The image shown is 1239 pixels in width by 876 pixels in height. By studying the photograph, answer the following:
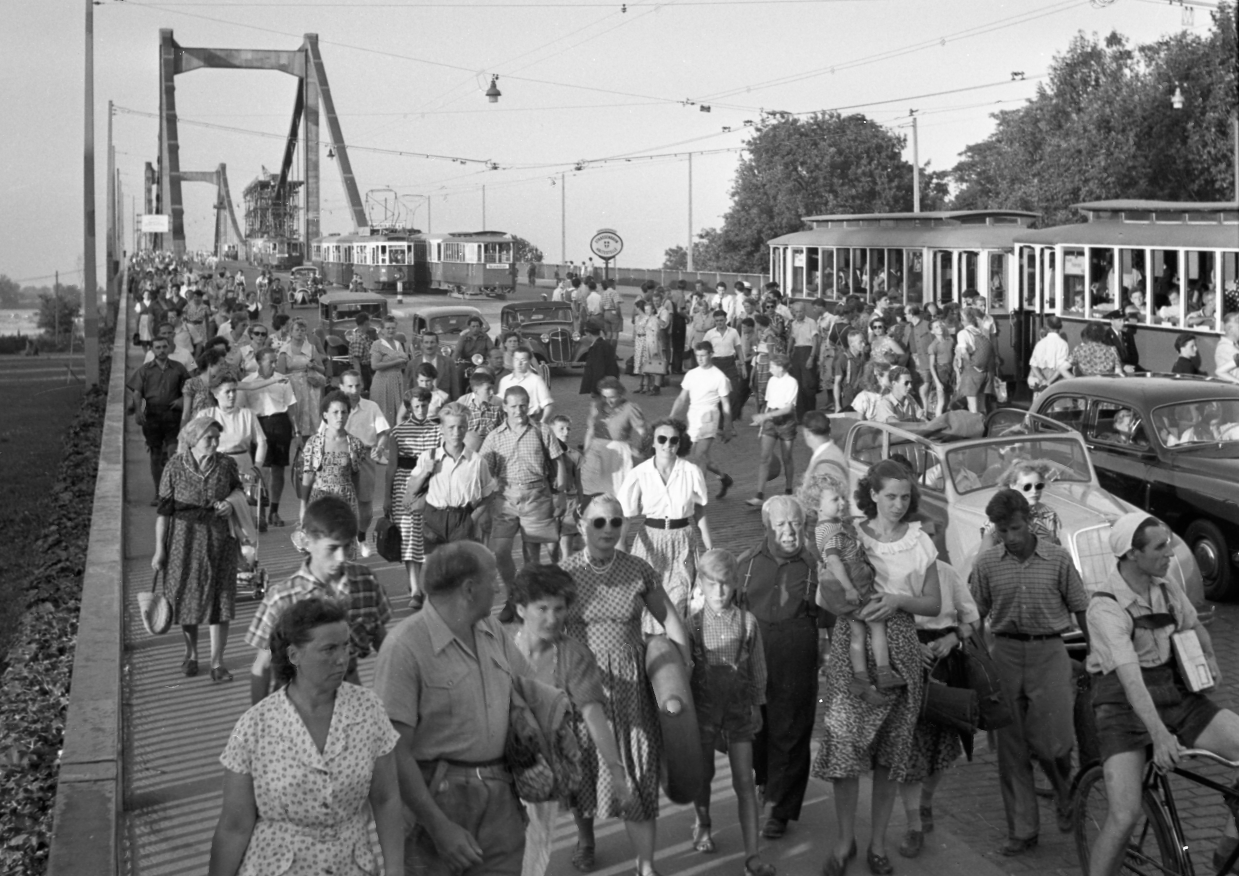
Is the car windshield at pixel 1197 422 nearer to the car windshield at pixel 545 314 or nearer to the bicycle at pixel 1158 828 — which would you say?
the bicycle at pixel 1158 828

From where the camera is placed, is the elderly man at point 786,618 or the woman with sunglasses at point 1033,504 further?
the woman with sunglasses at point 1033,504

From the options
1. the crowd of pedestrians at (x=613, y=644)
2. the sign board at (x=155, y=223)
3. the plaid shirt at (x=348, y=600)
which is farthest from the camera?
the sign board at (x=155, y=223)

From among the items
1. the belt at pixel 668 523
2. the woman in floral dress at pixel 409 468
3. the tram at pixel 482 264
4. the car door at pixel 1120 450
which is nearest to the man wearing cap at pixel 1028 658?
the belt at pixel 668 523

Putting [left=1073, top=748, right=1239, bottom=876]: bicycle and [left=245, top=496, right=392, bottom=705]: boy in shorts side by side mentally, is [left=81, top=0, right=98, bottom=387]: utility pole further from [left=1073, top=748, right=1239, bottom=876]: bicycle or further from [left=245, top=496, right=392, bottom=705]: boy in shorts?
[left=1073, top=748, right=1239, bottom=876]: bicycle

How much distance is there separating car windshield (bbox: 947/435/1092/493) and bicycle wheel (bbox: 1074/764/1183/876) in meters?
5.00

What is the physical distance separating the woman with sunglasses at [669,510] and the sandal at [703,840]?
209 cm

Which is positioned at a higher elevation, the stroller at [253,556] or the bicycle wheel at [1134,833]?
the stroller at [253,556]

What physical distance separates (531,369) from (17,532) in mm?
5886

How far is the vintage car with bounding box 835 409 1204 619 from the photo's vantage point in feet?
34.6

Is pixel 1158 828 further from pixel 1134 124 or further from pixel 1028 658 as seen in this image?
pixel 1134 124

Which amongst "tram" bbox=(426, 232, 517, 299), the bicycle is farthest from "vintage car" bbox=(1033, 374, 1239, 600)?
"tram" bbox=(426, 232, 517, 299)

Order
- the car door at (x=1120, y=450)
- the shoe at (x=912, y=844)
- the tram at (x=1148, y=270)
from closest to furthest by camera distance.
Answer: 1. the shoe at (x=912, y=844)
2. the car door at (x=1120, y=450)
3. the tram at (x=1148, y=270)

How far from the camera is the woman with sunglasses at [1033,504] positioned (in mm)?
7863

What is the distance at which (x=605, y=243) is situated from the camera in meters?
32.8
